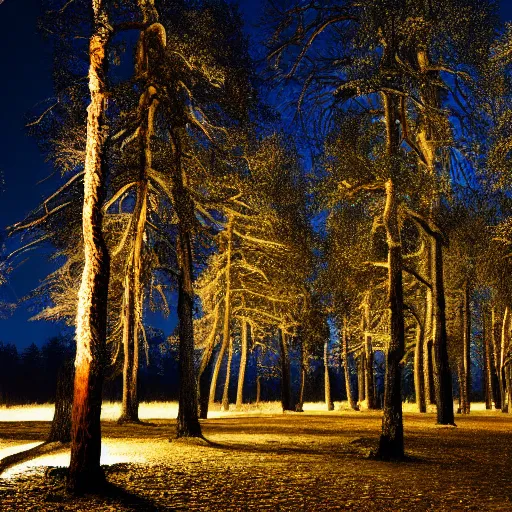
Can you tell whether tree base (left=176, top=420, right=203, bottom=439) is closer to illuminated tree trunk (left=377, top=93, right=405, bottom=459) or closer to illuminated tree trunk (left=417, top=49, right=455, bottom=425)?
illuminated tree trunk (left=377, top=93, right=405, bottom=459)

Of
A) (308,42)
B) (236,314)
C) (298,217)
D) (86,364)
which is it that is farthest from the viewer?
(236,314)

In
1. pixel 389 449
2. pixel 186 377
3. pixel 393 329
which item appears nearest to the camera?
pixel 389 449

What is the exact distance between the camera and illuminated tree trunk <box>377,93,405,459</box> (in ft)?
36.9

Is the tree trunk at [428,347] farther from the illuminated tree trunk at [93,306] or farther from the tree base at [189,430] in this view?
the illuminated tree trunk at [93,306]

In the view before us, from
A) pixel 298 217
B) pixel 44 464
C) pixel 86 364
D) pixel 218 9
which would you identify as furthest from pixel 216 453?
→ pixel 298 217

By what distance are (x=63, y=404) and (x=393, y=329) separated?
20.2ft

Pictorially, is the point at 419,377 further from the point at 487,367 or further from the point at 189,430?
the point at 189,430

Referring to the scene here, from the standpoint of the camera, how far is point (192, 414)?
13.6 metres

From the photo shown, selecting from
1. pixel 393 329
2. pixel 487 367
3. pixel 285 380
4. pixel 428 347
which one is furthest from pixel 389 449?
pixel 487 367

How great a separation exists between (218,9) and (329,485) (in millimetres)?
10393

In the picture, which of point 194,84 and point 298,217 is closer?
point 194,84

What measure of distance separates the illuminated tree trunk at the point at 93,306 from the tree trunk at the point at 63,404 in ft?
11.6

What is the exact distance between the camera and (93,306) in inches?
312

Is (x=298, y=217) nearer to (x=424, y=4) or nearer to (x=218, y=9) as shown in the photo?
(x=218, y=9)
